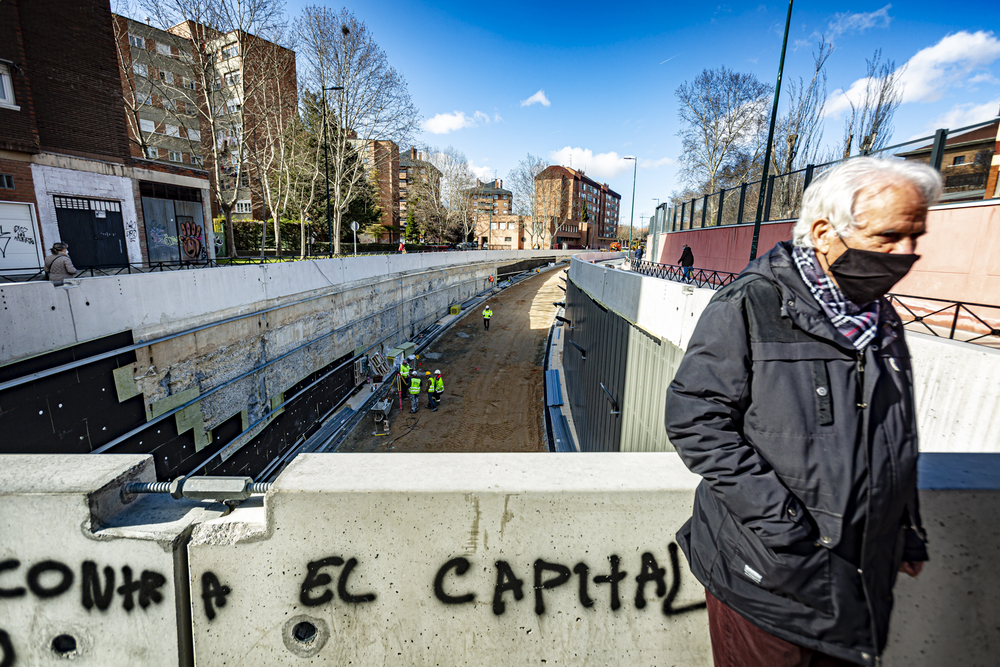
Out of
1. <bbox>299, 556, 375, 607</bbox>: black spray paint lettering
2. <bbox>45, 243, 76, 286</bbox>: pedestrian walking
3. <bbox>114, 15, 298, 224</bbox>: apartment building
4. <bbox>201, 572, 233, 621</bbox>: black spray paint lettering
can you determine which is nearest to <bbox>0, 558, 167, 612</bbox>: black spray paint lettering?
<bbox>201, 572, 233, 621</bbox>: black spray paint lettering

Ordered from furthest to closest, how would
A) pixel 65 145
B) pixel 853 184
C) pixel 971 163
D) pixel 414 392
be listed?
pixel 65 145
pixel 414 392
pixel 971 163
pixel 853 184

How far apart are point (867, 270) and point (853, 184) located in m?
0.28

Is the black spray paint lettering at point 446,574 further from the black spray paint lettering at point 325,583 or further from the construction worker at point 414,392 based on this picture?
the construction worker at point 414,392

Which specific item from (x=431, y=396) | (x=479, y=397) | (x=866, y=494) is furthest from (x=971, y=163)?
(x=431, y=396)

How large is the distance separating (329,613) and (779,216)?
19963 mm

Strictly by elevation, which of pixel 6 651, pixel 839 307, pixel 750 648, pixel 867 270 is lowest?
pixel 6 651

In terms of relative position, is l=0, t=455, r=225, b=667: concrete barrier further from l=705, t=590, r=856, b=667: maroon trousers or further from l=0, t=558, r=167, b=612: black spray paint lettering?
l=705, t=590, r=856, b=667: maroon trousers

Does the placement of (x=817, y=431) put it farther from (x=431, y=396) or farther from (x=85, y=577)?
(x=431, y=396)

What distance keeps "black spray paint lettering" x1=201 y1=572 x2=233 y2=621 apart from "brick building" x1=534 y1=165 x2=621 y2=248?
263 feet

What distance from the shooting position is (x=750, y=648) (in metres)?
1.36

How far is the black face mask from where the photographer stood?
127 cm

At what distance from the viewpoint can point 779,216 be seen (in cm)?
1683

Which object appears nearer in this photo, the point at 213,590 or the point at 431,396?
the point at 213,590

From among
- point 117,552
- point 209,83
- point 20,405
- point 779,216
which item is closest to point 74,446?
point 20,405
